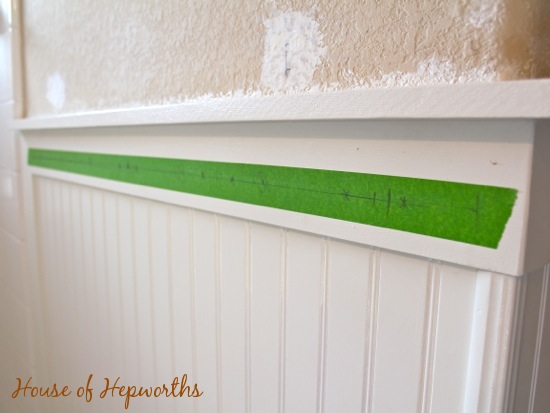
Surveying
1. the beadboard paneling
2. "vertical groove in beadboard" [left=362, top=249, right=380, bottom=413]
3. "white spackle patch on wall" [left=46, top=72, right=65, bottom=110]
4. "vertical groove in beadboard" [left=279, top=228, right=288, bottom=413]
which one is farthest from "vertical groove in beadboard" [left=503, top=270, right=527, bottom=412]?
"white spackle patch on wall" [left=46, top=72, right=65, bottom=110]

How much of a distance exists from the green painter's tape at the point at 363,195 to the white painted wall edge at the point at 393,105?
6 centimetres

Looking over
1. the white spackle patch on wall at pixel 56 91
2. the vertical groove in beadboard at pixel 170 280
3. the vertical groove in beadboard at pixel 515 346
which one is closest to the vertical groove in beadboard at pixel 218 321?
the vertical groove in beadboard at pixel 170 280

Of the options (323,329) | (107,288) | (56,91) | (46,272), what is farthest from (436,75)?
(46,272)

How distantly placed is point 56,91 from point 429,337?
91 centimetres

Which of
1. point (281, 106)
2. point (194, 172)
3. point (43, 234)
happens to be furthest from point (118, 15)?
point (43, 234)

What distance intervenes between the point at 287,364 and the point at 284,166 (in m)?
Answer: 0.24

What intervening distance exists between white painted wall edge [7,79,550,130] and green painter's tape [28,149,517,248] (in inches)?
2.3

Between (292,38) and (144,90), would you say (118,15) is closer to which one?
(144,90)

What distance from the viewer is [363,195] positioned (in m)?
0.42

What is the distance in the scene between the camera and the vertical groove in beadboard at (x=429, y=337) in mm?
397

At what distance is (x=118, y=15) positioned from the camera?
0.77 meters

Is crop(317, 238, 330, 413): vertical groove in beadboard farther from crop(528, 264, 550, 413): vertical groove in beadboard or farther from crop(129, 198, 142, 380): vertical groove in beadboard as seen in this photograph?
crop(129, 198, 142, 380): vertical groove in beadboard

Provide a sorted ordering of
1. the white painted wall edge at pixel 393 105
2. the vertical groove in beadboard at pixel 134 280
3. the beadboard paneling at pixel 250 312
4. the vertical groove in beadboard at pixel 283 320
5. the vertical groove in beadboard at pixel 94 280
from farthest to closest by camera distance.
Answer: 1. the vertical groove in beadboard at pixel 94 280
2. the vertical groove in beadboard at pixel 134 280
3. the vertical groove in beadboard at pixel 283 320
4. the beadboard paneling at pixel 250 312
5. the white painted wall edge at pixel 393 105

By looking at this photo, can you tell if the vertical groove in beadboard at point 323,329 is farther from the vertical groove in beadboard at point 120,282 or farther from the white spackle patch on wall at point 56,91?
the white spackle patch on wall at point 56,91
